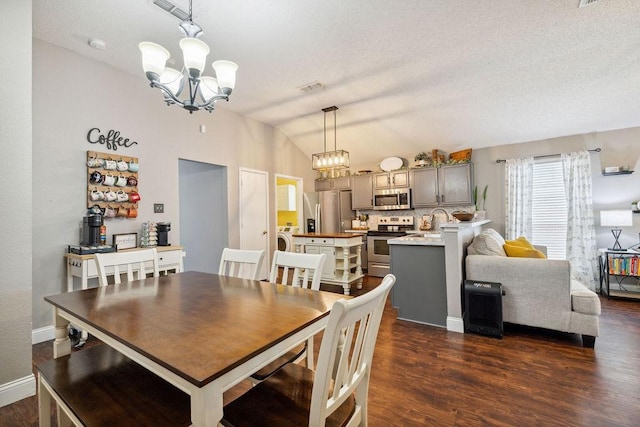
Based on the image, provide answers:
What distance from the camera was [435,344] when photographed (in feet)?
8.37

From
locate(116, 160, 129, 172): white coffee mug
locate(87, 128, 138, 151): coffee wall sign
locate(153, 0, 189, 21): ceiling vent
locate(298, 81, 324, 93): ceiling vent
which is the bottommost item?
locate(116, 160, 129, 172): white coffee mug

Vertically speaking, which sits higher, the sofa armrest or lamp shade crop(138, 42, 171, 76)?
lamp shade crop(138, 42, 171, 76)

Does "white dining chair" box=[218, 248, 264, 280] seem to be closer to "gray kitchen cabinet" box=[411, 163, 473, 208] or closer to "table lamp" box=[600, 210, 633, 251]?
"gray kitchen cabinet" box=[411, 163, 473, 208]

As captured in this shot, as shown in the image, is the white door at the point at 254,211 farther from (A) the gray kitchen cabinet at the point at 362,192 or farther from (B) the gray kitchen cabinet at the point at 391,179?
(B) the gray kitchen cabinet at the point at 391,179

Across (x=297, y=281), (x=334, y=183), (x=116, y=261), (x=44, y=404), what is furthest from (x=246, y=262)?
(x=334, y=183)

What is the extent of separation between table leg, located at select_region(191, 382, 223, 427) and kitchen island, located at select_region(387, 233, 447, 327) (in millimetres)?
2624

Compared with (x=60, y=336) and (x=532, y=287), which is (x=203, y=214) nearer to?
(x=60, y=336)

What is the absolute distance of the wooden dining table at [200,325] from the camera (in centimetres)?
80

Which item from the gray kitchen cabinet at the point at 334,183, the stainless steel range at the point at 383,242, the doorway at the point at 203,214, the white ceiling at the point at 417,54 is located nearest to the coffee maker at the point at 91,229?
the white ceiling at the point at 417,54

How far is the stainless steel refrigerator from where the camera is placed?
6.04 meters

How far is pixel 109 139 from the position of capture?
3195 millimetres

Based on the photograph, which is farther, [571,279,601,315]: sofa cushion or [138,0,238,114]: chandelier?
[571,279,601,315]: sofa cushion

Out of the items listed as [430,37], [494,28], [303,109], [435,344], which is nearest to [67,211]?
[303,109]

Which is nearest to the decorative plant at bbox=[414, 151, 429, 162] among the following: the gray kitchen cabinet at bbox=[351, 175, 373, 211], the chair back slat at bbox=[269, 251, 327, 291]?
the gray kitchen cabinet at bbox=[351, 175, 373, 211]
